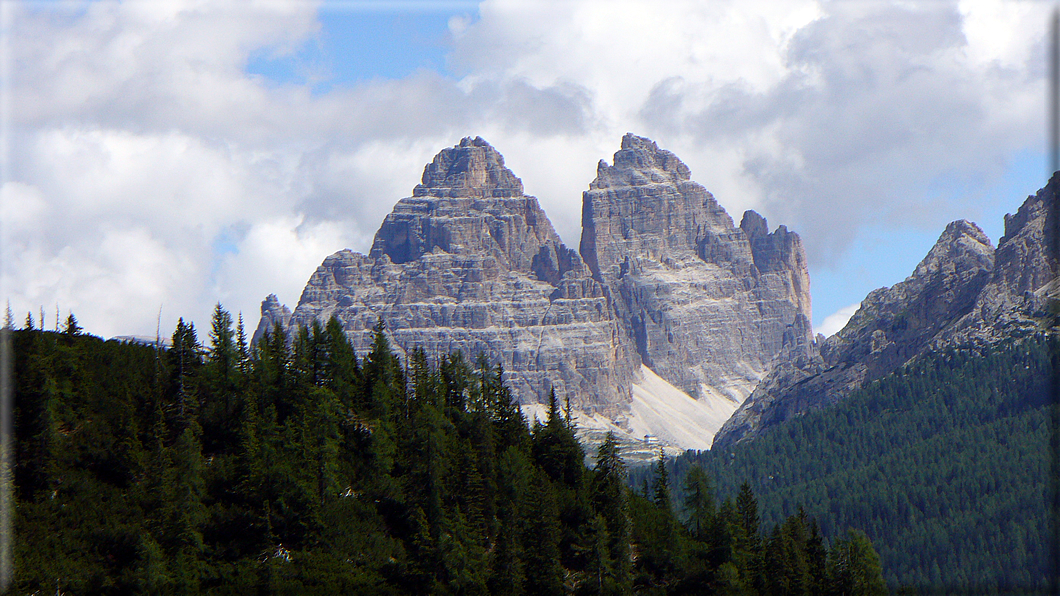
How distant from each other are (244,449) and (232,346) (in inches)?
965

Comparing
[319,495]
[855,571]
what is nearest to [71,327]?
[319,495]

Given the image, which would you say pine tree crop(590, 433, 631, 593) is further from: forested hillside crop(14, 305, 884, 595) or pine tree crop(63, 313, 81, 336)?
pine tree crop(63, 313, 81, 336)

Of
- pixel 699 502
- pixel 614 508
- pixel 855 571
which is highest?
pixel 699 502

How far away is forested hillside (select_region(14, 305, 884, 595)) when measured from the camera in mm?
123750

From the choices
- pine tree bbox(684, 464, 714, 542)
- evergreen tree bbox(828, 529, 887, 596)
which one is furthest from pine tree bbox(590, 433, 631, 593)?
evergreen tree bbox(828, 529, 887, 596)

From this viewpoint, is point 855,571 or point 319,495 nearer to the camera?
point 319,495

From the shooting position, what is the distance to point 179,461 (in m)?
131

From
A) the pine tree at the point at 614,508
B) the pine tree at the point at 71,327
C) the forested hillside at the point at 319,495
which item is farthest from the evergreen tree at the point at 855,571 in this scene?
the pine tree at the point at 71,327

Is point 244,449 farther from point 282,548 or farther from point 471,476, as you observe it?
point 471,476

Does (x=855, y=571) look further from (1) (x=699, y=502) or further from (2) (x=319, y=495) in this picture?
(2) (x=319, y=495)

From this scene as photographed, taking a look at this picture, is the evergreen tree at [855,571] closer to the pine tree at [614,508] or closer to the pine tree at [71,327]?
the pine tree at [614,508]

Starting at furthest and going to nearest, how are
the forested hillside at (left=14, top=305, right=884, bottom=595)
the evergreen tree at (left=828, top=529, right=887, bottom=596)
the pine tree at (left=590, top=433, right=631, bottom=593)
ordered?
the evergreen tree at (left=828, top=529, right=887, bottom=596)
the pine tree at (left=590, top=433, right=631, bottom=593)
the forested hillside at (left=14, top=305, right=884, bottom=595)

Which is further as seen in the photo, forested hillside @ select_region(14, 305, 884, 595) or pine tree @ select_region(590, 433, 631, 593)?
pine tree @ select_region(590, 433, 631, 593)

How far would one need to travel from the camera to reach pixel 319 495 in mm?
137375
